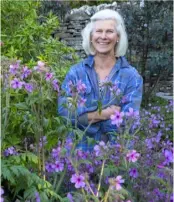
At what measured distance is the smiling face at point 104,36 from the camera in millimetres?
3426

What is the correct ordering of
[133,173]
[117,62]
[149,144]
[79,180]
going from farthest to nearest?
[117,62], [149,144], [133,173], [79,180]

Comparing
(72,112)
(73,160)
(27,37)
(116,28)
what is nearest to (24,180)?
(73,160)

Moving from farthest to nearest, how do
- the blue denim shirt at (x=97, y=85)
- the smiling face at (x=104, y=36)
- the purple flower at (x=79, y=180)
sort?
the smiling face at (x=104, y=36) < the blue denim shirt at (x=97, y=85) < the purple flower at (x=79, y=180)

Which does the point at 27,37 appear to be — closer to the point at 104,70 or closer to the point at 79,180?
the point at 104,70

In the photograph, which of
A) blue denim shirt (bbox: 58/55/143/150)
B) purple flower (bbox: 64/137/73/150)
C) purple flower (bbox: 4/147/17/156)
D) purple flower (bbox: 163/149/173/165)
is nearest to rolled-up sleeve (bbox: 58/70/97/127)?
blue denim shirt (bbox: 58/55/143/150)

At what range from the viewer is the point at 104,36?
3.41 meters

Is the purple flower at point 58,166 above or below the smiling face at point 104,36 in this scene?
below

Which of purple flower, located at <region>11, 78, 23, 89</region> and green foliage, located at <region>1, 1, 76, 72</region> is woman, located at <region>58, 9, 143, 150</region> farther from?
purple flower, located at <region>11, 78, 23, 89</region>

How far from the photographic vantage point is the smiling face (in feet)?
11.2

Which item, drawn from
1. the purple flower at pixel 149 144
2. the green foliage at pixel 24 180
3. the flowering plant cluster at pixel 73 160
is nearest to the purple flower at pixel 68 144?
the flowering plant cluster at pixel 73 160

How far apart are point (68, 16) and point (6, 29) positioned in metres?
6.07

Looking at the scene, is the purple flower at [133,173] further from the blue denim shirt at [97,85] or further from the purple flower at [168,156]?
the blue denim shirt at [97,85]

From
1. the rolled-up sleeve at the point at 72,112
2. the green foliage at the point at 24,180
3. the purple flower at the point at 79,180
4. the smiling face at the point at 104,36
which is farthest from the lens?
the smiling face at the point at 104,36

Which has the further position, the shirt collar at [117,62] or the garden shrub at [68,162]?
the shirt collar at [117,62]
